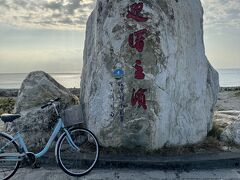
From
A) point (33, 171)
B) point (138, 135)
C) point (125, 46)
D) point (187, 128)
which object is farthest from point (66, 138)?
point (187, 128)

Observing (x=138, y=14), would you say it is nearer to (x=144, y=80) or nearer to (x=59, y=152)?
(x=144, y=80)

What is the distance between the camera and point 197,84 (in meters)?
7.20

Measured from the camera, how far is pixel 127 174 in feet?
19.6

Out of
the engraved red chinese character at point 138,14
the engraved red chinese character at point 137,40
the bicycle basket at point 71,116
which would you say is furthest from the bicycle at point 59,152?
the engraved red chinese character at point 138,14

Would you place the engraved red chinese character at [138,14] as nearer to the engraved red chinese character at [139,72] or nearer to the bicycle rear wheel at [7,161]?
the engraved red chinese character at [139,72]

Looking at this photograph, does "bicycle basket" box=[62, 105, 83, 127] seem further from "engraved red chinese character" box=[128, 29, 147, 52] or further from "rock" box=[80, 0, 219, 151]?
"engraved red chinese character" box=[128, 29, 147, 52]

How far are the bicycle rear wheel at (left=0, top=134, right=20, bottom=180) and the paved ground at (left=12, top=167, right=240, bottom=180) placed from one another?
6.4 inches

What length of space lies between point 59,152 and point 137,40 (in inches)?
102

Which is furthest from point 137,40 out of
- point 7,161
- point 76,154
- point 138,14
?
point 7,161

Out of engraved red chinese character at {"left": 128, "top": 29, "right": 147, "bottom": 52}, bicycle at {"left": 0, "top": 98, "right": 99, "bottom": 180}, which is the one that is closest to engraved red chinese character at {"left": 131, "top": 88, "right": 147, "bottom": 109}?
engraved red chinese character at {"left": 128, "top": 29, "right": 147, "bottom": 52}

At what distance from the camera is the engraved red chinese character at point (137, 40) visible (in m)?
6.47

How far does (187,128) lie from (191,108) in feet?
1.45

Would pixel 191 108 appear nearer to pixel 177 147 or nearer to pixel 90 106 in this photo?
pixel 177 147

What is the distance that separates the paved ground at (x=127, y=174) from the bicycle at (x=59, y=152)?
0.19 m
